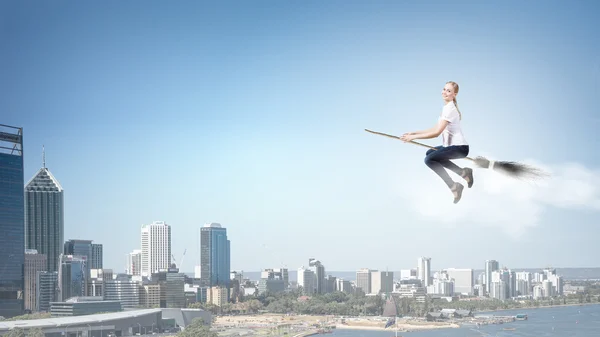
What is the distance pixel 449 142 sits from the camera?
119 centimetres

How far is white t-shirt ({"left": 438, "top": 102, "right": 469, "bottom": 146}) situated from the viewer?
1.16m

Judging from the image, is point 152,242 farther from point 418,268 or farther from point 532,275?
point 532,275

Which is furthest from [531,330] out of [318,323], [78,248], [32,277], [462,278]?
[462,278]

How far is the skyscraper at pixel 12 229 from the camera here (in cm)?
1970

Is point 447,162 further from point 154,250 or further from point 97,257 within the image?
point 154,250

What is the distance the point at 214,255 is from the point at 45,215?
810 cm

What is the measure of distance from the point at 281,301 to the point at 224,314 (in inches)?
81.5

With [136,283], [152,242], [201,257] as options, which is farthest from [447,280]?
[136,283]

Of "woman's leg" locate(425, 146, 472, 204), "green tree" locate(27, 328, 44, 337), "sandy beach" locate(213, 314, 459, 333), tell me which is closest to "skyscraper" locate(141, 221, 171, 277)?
"sandy beach" locate(213, 314, 459, 333)

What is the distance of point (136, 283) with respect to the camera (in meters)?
24.6

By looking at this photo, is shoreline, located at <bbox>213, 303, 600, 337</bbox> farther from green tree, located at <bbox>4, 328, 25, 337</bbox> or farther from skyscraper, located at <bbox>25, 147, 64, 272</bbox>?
skyscraper, located at <bbox>25, 147, 64, 272</bbox>

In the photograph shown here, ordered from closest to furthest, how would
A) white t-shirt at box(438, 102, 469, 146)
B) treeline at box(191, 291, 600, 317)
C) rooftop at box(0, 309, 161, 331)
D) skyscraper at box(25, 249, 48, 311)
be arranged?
white t-shirt at box(438, 102, 469, 146) < rooftop at box(0, 309, 161, 331) < skyscraper at box(25, 249, 48, 311) < treeline at box(191, 291, 600, 317)

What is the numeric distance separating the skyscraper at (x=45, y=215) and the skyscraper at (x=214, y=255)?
6.53 m

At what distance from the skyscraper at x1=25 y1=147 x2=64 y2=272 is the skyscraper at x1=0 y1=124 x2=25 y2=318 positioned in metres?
6.91
